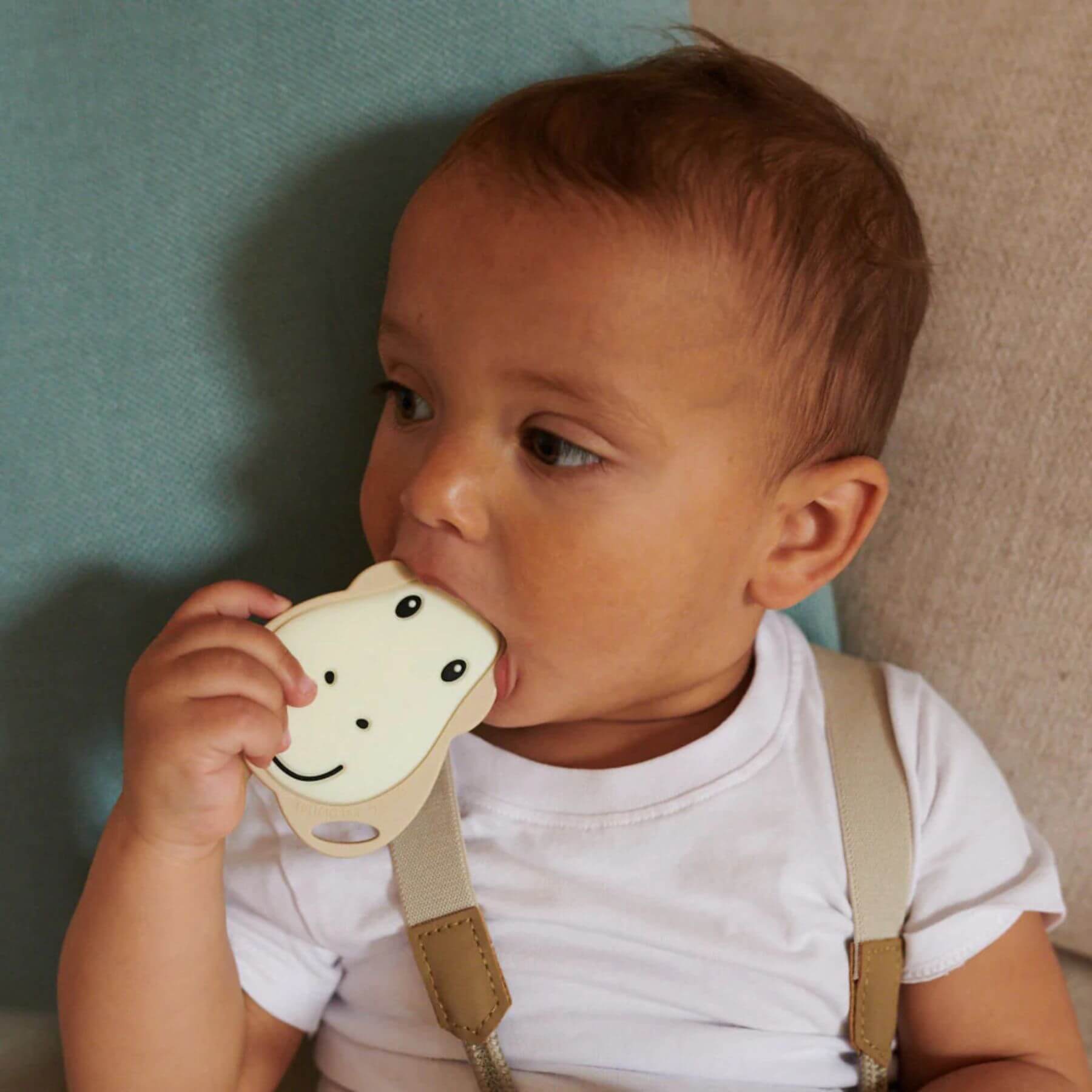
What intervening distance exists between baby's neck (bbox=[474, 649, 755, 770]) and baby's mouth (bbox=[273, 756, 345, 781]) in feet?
0.52

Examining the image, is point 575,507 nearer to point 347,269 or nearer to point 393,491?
point 393,491

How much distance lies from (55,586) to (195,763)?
23 centimetres

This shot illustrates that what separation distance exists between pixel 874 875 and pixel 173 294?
0.64m

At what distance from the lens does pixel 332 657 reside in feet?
2.55

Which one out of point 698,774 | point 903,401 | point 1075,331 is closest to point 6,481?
point 698,774

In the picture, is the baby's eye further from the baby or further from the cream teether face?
the cream teether face

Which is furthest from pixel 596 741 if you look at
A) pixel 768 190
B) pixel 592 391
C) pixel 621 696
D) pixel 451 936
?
pixel 768 190

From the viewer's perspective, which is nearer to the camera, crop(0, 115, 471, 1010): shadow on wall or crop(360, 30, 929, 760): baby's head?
crop(360, 30, 929, 760): baby's head

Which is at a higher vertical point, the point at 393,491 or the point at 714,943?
the point at 393,491

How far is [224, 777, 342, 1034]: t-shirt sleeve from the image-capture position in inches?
34.1

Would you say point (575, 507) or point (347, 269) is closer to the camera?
point (575, 507)

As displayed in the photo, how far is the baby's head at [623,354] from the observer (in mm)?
739

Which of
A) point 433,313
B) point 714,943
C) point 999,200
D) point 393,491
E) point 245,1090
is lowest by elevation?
point 245,1090

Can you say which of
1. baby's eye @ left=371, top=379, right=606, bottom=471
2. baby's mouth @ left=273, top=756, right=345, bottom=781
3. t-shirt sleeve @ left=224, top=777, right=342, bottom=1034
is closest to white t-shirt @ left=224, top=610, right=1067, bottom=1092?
t-shirt sleeve @ left=224, top=777, right=342, bottom=1034
